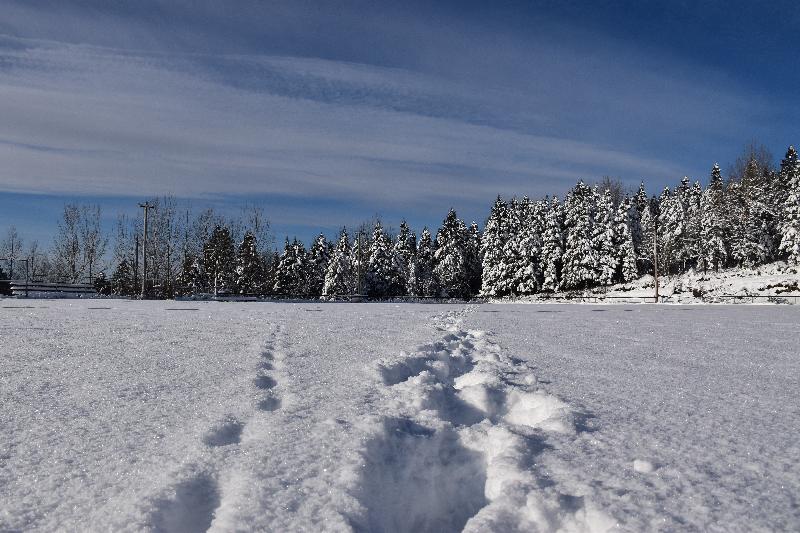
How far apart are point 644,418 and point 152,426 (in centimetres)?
243

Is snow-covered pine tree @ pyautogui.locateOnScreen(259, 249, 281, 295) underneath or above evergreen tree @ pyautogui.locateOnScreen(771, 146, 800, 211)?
underneath

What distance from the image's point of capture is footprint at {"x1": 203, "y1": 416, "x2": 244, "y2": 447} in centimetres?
229

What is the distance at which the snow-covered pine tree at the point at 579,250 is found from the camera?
4859cm

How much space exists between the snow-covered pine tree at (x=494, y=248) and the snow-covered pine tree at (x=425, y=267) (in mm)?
5342

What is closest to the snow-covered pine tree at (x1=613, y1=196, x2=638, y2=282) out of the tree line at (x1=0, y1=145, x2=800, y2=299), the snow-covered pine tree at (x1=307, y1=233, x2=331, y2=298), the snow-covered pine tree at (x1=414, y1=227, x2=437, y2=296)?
the tree line at (x1=0, y1=145, x2=800, y2=299)

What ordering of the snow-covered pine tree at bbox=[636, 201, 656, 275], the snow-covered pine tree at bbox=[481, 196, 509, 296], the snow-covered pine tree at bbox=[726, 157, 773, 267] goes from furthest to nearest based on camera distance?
the snow-covered pine tree at bbox=[636, 201, 656, 275]
the snow-covered pine tree at bbox=[481, 196, 509, 296]
the snow-covered pine tree at bbox=[726, 157, 773, 267]

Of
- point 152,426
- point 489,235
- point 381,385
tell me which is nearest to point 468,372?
point 381,385

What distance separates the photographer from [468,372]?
430 cm

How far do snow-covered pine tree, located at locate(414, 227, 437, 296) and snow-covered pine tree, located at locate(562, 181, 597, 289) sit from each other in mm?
13162

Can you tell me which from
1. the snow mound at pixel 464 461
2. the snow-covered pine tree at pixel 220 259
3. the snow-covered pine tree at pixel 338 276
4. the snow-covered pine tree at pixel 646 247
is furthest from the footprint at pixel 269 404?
the snow-covered pine tree at pixel 646 247

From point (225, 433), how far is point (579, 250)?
4986 cm

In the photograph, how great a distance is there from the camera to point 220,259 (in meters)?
52.0

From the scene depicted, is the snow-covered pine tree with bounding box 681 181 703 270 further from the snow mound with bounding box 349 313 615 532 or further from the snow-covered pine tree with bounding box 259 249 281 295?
the snow mound with bounding box 349 313 615 532

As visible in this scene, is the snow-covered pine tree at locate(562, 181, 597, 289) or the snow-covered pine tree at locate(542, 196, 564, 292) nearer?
the snow-covered pine tree at locate(562, 181, 597, 289)
